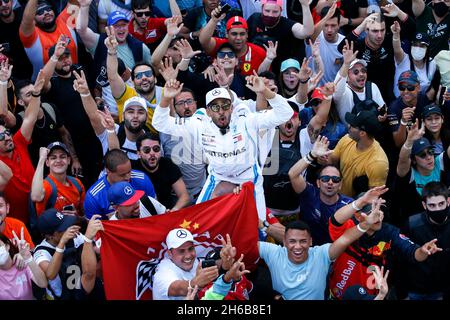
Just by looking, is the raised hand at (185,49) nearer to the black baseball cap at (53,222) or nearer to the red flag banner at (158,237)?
the red flag banner at (158,237)

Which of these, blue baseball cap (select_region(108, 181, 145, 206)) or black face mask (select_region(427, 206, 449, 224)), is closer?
blue baseball cap (select_region(108, 181, 145, 206))

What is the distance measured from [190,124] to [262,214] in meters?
1.15

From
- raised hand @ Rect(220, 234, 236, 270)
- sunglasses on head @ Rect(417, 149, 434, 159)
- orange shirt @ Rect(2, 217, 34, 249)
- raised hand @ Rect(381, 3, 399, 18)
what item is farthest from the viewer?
raised hand @ Rect(381, 3, 399, 18)

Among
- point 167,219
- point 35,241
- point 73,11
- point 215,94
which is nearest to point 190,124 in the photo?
point 215,94

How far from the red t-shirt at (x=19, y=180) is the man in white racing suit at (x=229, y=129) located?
1.49 metres

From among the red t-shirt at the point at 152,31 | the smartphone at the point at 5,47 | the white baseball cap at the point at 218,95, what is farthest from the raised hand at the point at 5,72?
the red t-shirt at the point at 152,31

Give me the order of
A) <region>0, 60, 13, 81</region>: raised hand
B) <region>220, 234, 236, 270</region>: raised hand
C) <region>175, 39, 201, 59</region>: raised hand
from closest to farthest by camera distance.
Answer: <region>220, 234, 236, 270</region>: raised hand
<region>0, 60, 13, 81</region>: raised hand
<region>175, 39, 201, 59</region>: raised hand

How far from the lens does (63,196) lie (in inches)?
452

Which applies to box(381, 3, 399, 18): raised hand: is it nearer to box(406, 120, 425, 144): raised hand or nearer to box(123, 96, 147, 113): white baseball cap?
box(406, 120, 425, 144): raised hand

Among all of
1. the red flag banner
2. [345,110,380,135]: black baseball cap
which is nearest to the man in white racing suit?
the red flag banner

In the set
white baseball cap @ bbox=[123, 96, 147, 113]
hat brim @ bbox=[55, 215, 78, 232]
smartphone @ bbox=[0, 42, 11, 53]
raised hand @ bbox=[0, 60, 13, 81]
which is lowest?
hat brim @ bbox=[55, 215, 78, 232]

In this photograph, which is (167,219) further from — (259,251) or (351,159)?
(351,159)

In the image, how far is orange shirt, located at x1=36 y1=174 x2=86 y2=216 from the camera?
11.4m

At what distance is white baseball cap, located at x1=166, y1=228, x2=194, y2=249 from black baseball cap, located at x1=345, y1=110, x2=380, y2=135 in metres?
2.61
